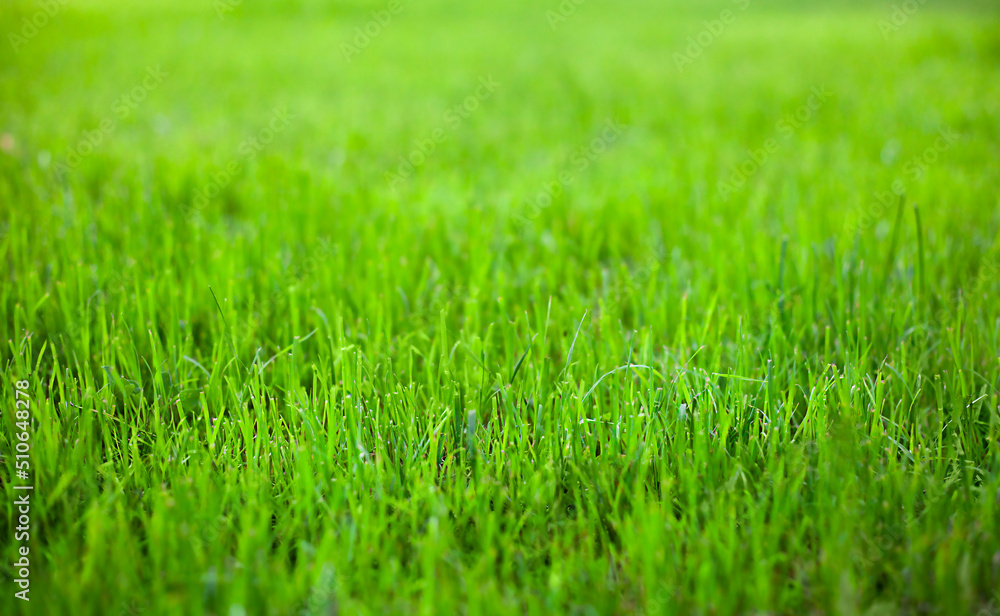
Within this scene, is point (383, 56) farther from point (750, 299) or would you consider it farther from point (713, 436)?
point (713, 436)

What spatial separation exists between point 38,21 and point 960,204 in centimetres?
962

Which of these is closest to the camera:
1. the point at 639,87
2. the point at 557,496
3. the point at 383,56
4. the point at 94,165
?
the point at 557,496

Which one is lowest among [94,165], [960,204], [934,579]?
[934,579]

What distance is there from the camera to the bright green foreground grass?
1197 mm

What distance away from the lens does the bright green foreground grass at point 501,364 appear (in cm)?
120

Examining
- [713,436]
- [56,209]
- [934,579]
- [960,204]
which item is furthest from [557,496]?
[960,204]

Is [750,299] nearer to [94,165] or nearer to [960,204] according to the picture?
[960,204]

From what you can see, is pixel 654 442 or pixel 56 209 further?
pixel 56 209

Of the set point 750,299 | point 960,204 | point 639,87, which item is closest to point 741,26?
point 639,87

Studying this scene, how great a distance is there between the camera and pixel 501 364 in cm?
193

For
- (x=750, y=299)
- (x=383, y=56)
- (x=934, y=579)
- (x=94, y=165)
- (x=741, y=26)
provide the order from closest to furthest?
(x=934, y=579), (x=750, y=299), (x=94, y=165), (x=383, y=56), (x=741, y=26)

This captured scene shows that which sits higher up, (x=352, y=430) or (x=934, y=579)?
(x=352, y=430)

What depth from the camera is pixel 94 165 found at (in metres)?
3.48

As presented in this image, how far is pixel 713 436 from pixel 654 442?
16 cm
